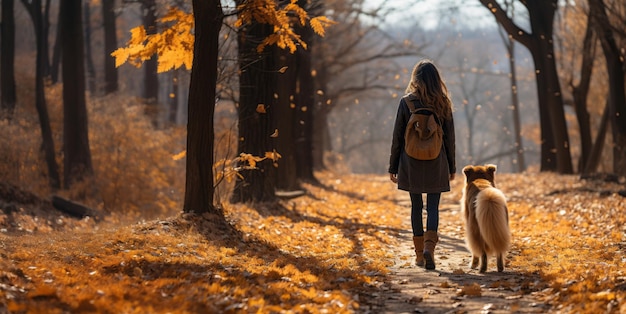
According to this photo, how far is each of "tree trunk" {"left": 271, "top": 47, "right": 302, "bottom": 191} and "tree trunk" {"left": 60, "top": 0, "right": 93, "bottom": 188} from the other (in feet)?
15.7

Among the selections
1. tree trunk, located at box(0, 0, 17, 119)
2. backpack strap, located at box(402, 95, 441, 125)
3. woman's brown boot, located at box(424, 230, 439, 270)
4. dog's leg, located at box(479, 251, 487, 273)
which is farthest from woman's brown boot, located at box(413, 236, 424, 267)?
tree trunk, located at box(0, 0, 17, 119)

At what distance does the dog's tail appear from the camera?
7.27 metres

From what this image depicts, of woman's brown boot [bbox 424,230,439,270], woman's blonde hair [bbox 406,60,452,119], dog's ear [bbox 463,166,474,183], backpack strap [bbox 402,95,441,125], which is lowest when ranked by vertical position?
woman's brown boot [bbox 424,230,439,270]

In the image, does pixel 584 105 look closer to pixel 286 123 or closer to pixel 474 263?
pixel 286 123

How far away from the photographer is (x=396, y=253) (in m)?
9.50

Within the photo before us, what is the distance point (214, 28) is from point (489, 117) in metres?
76.6

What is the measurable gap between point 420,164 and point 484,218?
3.35 feet

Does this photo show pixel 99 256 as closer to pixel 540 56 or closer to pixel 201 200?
pixel 201 200

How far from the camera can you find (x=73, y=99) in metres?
17.8

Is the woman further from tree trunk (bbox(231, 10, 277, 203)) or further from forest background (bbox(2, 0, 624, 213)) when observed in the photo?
tree trunk (bbox(231, 10, 277, 203))

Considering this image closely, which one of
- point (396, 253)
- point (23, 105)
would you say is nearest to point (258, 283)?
point (396, 253)

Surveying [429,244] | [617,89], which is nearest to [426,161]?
[429,244]

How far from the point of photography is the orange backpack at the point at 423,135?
784cm

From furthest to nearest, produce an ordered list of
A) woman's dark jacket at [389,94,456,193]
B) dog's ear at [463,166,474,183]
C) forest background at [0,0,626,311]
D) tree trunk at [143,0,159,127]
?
tree trunk at [143,0,159,127], forest background at [0,0,626,311], dog's ear at [463,166,474,183], woman's dark jacket at [389,94,456,193]
